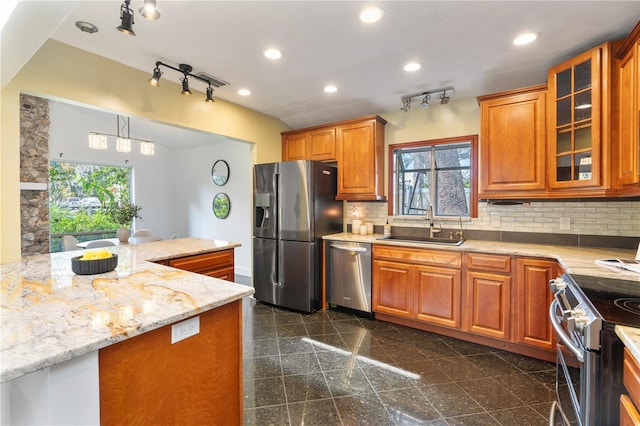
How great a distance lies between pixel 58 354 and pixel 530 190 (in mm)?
3235

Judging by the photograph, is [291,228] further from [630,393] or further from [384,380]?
[630,393]

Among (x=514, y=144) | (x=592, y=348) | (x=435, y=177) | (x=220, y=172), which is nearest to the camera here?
(x=592, y=348)

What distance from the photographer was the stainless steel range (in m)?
1.13

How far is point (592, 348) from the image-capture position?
1.17 metres

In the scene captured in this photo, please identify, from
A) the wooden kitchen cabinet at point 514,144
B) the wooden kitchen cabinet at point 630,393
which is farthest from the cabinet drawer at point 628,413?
the wooden kitchen cabinet at point 514,144

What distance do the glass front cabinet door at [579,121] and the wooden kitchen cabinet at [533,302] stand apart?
70 centimetres

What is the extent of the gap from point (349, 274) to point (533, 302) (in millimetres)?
1734

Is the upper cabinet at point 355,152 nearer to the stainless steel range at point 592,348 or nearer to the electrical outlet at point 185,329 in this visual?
the stainless steel range at point 592,348

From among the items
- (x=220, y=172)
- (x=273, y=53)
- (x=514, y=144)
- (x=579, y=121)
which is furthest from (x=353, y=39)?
(x=220, y=172)

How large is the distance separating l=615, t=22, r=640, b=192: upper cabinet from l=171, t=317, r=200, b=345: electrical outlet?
259cm

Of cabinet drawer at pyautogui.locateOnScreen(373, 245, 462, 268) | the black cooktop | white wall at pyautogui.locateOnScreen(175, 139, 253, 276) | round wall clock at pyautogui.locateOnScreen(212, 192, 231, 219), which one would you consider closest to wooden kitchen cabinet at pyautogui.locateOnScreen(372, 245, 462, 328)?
cabinet drawer at pyautogui.locateOnScreen(373, 245, 462, 268)

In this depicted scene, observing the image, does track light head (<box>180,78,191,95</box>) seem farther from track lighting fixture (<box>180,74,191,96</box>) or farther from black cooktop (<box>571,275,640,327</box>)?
black cooktop (<box>571,275,640,327</box>)

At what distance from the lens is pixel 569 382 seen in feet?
4.65

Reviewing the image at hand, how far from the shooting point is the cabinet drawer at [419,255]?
2758 mm
